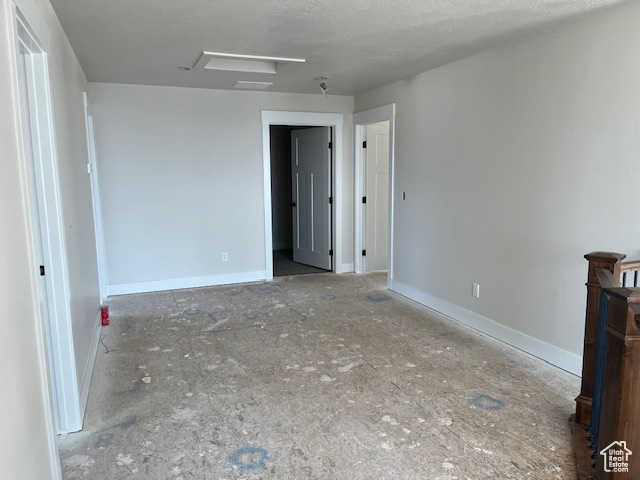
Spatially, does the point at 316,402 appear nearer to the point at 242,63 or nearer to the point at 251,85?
the point at 242,63

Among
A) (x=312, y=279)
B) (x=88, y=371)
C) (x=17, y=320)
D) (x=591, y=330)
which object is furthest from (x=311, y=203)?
(x=17, y=320)

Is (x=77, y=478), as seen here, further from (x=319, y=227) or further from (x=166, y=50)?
(x=319, y=227)

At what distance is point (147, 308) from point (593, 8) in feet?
15.3

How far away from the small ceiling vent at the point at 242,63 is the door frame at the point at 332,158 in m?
1.28

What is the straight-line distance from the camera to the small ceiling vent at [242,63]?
13.1 ft

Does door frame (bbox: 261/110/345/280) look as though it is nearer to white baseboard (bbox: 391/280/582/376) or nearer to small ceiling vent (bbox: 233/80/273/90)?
small ceiling vent (bbox: 233/80/273/90)

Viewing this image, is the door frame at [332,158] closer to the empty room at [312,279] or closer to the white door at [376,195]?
the empty room at [312,279]

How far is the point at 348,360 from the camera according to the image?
3537 millimetres

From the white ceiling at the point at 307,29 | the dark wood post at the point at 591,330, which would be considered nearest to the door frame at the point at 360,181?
the white ceiling at the point at 307,29

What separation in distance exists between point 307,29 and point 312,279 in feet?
11.9

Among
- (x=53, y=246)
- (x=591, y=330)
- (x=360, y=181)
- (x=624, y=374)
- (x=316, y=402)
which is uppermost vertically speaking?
(x=360, y=181)

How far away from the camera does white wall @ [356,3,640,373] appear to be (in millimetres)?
2934

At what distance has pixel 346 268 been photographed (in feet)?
21.8

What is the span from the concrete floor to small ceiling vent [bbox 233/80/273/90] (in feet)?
8.52
